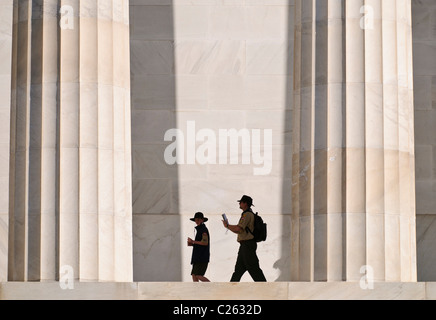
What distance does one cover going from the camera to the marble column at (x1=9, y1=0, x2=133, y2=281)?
145 ft

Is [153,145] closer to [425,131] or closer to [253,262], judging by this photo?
[253,262]

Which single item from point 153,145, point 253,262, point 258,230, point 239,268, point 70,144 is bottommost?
point 239,268

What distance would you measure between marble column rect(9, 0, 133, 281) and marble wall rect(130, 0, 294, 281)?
9.30 metres

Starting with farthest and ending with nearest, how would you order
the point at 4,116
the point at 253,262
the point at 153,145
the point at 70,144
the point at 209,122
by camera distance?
the point at 209,122
the point at 153,145
the point at 4,116
the point at 253,262
the point at 70,144

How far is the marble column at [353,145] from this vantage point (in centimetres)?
4462

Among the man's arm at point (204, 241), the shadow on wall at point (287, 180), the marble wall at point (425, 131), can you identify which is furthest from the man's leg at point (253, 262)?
the marble wall at point (425, 131)

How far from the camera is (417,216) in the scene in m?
55.6

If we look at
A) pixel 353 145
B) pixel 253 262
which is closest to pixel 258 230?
pixel 253 262

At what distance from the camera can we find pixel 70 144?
4488cm

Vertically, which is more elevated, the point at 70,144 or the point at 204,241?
the point at 70,144

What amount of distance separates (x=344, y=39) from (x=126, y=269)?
10.1m

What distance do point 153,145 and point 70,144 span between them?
10.7m
